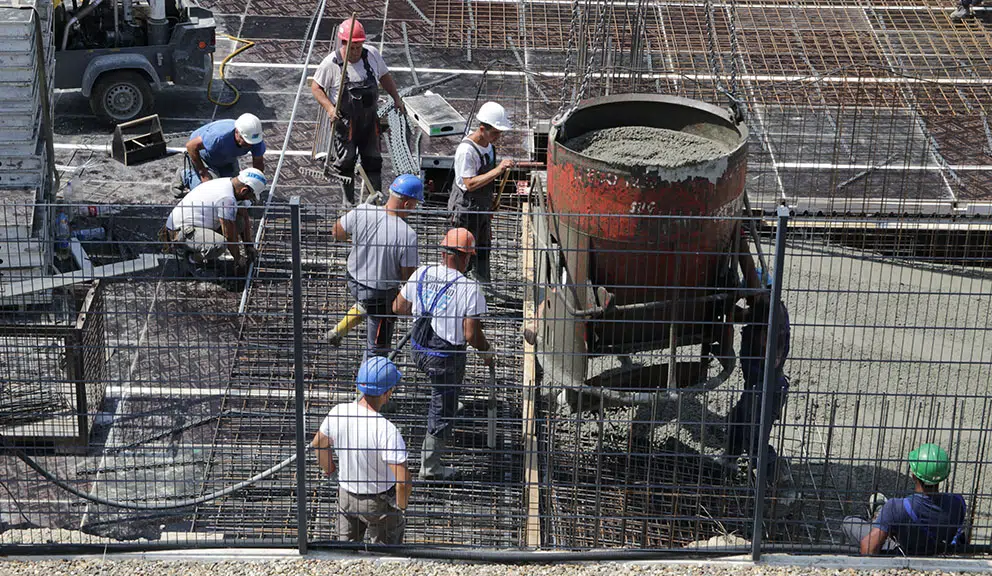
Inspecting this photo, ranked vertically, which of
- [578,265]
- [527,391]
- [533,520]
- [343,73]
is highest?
[343,73]

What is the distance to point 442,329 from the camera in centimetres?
811

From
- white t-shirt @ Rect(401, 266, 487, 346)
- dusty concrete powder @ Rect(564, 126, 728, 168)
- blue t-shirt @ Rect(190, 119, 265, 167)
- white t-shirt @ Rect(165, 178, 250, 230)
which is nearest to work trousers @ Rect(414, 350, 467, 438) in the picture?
white t-shirt @ Rect(401, 266, 487, 346)

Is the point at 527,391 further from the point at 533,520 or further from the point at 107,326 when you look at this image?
the point at 107,326

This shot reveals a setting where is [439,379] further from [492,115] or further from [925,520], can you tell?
[925,520]

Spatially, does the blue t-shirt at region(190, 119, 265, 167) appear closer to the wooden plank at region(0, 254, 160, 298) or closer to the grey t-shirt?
the wooden plank at region(0, 254, 160, 298)

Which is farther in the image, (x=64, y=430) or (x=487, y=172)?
(x=487, y=172)

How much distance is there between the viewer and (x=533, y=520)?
26.0 feet

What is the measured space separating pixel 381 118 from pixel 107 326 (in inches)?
146

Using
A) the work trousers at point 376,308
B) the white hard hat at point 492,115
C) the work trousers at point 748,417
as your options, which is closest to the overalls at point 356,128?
the white hard hat at point 492,115

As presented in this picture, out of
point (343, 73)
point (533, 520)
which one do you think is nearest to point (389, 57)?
point (343, 73)

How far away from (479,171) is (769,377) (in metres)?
4.29

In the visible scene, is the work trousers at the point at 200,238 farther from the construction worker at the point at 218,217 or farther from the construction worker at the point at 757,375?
the construction worker at the point at 757,375

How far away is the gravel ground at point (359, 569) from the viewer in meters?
6.89

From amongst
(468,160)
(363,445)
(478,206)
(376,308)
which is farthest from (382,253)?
(363,445)
